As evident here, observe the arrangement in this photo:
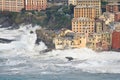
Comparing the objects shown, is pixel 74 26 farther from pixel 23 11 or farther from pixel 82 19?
pixel 23 11


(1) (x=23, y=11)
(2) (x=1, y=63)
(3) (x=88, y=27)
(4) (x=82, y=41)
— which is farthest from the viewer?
(1) (x=23, y=11)

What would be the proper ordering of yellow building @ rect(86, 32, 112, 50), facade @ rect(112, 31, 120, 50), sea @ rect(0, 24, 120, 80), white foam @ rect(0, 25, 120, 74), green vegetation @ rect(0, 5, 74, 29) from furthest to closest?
1. green vegetation @ rect(0, 5, 74, 29)
2. facade @ rect(112, 31, 120, 50)
3. yellow building @ rect(86, 32, 112, 50)
4. white foam @ rect(0, 25, 120, 74)
5. sea @ rect(0, 24, 120, 80)

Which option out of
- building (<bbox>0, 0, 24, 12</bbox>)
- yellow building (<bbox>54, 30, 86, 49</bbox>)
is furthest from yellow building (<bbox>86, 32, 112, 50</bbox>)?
building (<bbox>0, 0, 24, 12</bbox>)

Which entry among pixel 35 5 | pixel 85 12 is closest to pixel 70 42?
pixel 85 12

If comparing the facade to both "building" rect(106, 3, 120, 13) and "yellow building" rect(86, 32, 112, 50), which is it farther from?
"building" rect(106, 3, 120, 13)

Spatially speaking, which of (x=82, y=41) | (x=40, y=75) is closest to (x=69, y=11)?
(x=82, y=41)
